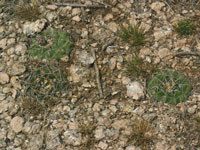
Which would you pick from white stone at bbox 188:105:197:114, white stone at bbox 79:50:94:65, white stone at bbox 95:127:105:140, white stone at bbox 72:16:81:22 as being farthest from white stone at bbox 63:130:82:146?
white stone at bbox 72:16:81:22

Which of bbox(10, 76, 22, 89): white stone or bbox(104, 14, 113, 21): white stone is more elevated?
bbox(104, 14, 113, 21): white stone

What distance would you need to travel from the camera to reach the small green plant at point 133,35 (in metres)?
3.34

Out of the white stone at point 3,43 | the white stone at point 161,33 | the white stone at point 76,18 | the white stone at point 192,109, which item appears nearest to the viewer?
the white stone at point 192,109

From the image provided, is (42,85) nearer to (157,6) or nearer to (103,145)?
(103,145)

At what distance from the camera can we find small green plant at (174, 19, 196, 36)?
331 centimetres

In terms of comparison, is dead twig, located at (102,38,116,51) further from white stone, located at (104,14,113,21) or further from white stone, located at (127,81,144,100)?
white stone, located at (127,81,144,100)

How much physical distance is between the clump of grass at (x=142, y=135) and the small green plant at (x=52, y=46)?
1.20 metres

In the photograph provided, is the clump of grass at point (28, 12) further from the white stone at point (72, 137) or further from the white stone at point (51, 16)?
the white stone at point (72, 137)

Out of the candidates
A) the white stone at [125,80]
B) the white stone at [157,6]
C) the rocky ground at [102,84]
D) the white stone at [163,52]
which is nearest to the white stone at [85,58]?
the rocky ground at [102,84]

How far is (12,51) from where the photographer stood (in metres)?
3.47

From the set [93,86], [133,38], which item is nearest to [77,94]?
[93,86]

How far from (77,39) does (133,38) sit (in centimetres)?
69

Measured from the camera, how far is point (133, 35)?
3.35 m

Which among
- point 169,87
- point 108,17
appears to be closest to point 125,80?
point 169,87
